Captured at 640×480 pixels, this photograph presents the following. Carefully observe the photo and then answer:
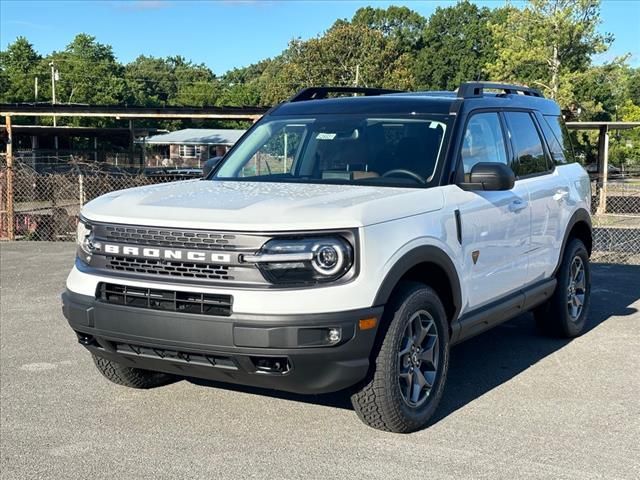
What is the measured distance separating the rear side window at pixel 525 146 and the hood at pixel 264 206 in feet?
4.92

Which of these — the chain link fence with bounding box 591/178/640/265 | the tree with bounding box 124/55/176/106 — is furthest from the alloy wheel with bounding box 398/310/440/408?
the tree with bounding box 124/55/176/106

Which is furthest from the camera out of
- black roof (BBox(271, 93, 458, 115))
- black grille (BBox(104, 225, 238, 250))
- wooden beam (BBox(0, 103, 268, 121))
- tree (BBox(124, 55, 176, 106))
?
tree (BBox(124, 55, 176, 106))

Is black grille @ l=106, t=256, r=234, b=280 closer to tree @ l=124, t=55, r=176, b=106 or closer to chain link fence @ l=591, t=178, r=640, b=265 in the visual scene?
chain link fence @ l=591, t=178, r=640, b=265

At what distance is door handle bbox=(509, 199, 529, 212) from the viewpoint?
17.6ft

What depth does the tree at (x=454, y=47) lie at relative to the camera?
91.5 m

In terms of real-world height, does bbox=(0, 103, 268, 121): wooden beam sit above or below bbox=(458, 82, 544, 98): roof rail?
above

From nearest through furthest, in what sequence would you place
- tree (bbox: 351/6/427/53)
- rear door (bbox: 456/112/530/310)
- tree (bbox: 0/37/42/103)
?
rear door (bbox: 456/112/530/310), tree (bbox: 0/37/42/103), tree (bbox: 351/6/427/53)

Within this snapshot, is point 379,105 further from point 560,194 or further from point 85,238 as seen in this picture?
point 85,238

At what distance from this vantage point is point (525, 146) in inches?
236

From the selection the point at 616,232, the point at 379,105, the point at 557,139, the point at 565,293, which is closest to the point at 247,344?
the point at 379,105

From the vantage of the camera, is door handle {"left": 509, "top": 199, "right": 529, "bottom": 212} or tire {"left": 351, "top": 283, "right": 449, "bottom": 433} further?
door handle {"left": 509, "top": 199, "right": 529, "bottom": 212}

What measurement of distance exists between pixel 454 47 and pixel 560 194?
91.1 meters

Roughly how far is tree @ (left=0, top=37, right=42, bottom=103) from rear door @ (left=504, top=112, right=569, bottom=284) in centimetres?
6682

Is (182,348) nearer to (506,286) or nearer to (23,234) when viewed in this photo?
(506,286)
